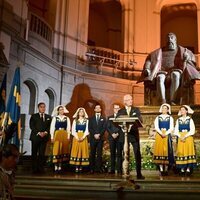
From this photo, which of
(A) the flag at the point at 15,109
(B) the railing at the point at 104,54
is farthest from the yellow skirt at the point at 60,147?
(B) the railing at the point at 104,54

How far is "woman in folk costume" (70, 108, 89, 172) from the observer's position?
817 cm

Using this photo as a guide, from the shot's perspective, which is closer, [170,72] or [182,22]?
[170,72]

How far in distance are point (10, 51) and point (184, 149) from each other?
6.86 meters

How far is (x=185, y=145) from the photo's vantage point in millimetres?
7535

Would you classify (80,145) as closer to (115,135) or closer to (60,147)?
(60,147)

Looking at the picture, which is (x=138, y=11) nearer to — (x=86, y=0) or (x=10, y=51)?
(x=86, y=0)

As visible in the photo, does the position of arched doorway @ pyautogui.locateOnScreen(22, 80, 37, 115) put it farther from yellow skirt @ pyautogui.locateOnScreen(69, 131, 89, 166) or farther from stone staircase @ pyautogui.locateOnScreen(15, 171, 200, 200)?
stone staircase @ pyautogui.locateOnScreen(15, 171, 200, 200)

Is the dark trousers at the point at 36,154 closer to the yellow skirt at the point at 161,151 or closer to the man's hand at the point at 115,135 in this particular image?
the man's hand at the point at 115,135

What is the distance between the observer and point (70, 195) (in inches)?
228

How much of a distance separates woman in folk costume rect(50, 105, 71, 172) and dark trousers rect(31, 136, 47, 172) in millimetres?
298

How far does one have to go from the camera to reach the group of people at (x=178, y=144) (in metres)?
7.47

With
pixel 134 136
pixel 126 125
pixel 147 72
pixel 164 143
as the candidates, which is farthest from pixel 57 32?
pixel 126 125

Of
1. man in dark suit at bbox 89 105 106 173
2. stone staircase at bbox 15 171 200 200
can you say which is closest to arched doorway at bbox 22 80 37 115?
man in dark suit at bbox 89 105 106 173

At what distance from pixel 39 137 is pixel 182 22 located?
47.3ft
